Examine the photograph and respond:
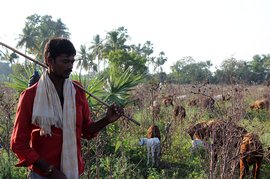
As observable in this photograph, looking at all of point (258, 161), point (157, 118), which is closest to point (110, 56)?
point (157, 118)

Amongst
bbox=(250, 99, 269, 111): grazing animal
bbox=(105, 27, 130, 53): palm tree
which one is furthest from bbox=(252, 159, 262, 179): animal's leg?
bbox=(105, 27, 130, 53): palm tree

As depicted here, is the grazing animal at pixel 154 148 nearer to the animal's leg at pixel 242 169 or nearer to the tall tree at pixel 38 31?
the animal's leg at pixel 242 169

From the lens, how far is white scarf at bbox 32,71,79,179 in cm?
212

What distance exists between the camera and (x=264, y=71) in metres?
40.5

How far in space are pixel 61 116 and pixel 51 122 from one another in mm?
74

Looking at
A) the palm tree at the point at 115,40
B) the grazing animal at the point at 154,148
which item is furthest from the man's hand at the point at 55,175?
the palm tree at the point at 115,40

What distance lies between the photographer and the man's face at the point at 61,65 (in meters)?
2.18

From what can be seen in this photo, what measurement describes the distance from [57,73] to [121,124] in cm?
484

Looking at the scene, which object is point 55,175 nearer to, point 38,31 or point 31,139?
point 31,139

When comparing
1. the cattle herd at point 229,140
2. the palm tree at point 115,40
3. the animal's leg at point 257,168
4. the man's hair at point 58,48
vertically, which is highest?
the palm tree at point 115,40

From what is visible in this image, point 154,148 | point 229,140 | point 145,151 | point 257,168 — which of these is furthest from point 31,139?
point 145,151

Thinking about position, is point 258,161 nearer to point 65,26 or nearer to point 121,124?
point 121,124

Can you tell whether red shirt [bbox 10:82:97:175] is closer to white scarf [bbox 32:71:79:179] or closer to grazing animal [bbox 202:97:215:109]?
white scarf [bbox 32:71:79:179]

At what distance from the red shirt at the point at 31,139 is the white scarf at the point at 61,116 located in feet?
0.14
